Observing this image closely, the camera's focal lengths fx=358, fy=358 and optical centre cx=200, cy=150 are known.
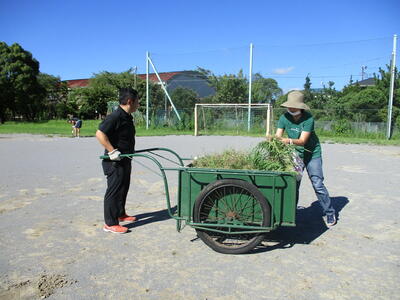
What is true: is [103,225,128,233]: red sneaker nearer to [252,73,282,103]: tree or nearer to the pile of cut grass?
the pile of cut grass

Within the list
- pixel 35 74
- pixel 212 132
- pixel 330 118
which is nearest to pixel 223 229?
pixel 212 132

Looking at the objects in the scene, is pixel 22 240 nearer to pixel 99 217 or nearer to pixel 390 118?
pixel 99 217

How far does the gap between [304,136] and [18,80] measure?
39870 millimetres

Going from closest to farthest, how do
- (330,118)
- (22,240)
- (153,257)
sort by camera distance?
(153,257)
(22,240)
(330,118)

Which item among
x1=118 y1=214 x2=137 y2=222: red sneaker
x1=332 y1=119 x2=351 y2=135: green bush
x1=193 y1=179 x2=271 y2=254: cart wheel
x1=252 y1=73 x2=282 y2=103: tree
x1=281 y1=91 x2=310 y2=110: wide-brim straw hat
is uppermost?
x1=252 y1=73 x2=282 y2=103: tree

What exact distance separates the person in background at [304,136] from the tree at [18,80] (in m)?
39.5

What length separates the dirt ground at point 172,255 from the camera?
297 centimetres

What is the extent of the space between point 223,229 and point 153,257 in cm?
79

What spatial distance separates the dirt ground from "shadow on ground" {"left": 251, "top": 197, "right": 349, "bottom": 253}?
1 cm

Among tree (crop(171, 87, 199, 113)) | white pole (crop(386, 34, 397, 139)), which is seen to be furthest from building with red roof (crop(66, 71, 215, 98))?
white pole (crop(386, 34, 397, 139))

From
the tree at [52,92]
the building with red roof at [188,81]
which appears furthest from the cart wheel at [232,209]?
the tree at [52,92]

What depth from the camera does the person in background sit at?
4.25 metres

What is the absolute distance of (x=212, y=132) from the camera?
23.6 meters

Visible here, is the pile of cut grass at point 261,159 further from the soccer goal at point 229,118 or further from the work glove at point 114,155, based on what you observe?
the soccer goal at point 229,118
